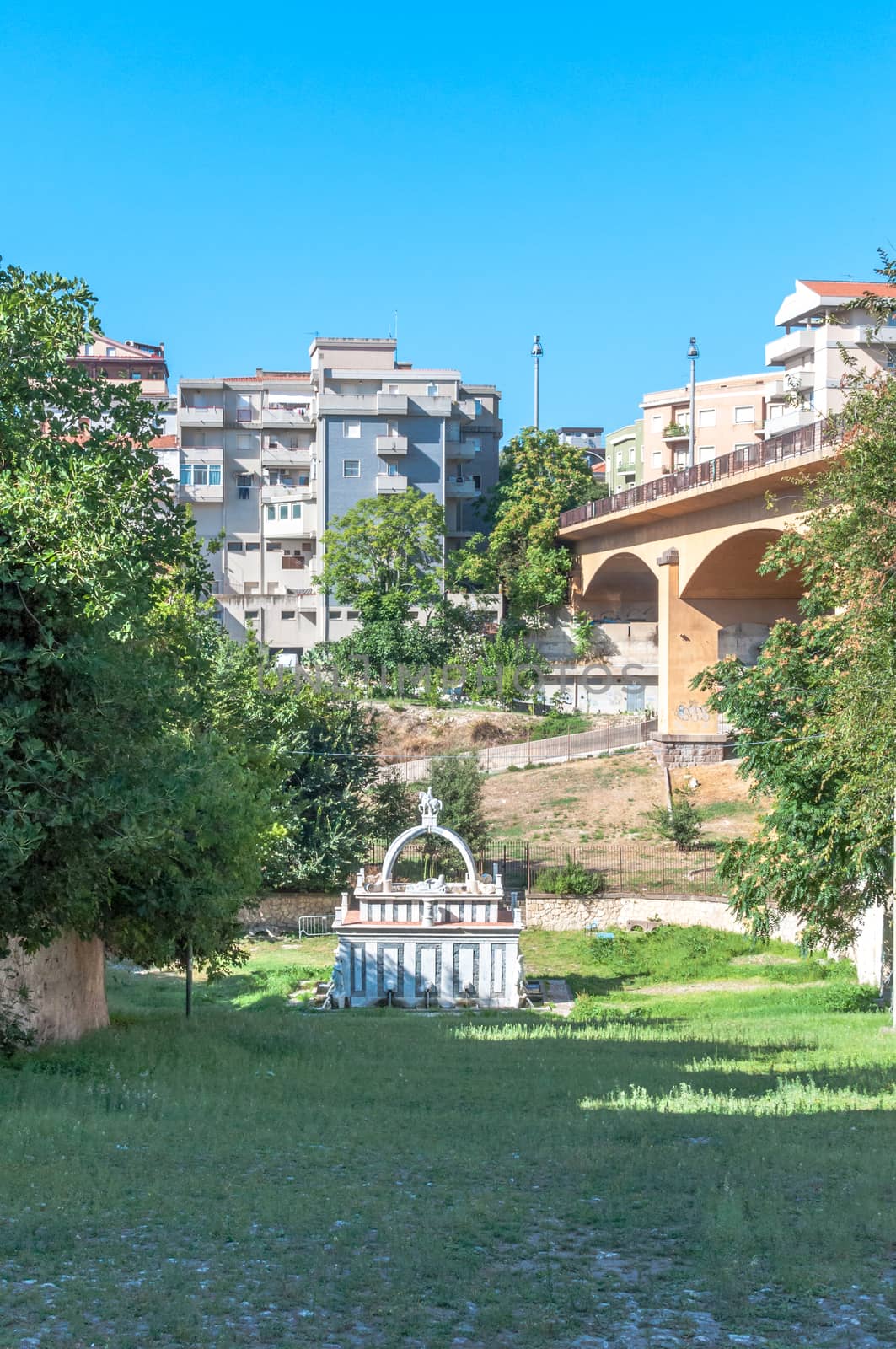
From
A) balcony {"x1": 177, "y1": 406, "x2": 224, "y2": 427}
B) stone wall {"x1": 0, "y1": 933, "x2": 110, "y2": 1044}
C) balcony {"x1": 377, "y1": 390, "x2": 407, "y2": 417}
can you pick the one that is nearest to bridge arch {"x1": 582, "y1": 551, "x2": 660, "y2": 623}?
balcony {"x1": 377, "y1": 390, "x2": 407, "y2": 417}

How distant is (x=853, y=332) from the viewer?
64625mm

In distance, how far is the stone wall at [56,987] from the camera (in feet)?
50.3

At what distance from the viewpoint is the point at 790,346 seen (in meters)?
70.6

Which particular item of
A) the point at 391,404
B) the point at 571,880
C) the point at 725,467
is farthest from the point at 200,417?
the point at 571,880

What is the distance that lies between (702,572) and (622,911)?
62.2ft

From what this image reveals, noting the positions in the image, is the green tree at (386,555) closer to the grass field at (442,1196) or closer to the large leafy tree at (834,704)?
the large leafy tree at (834,704)

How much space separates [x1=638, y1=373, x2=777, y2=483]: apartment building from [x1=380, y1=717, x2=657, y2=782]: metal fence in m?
27.1

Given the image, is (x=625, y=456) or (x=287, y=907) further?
(x=625, y=456)

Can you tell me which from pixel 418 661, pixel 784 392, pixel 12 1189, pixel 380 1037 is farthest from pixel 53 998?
pixel 784 392

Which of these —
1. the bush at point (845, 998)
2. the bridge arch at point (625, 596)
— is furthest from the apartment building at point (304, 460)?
the bush at point (845, 998)

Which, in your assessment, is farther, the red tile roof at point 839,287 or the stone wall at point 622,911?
the red tile roof at point 839,287

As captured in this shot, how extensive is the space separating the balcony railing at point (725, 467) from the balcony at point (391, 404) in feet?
45.3

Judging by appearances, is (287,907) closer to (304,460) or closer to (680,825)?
(680,825)

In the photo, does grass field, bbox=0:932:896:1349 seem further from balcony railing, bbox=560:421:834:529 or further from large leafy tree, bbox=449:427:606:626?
large leafy tree, bbox=449:427:606:626
